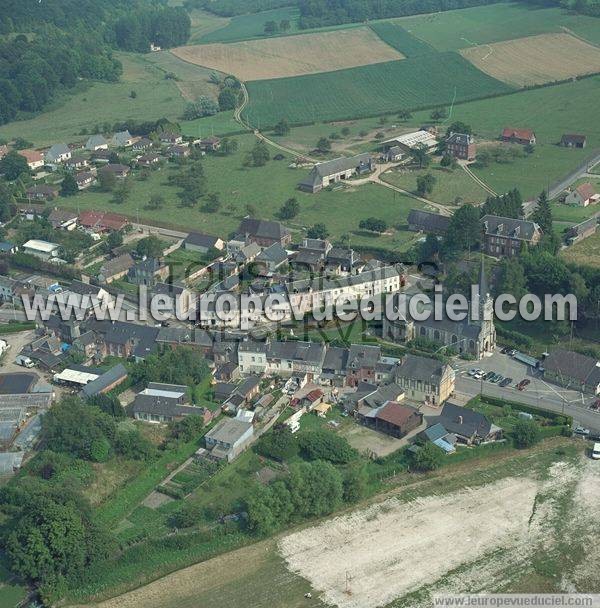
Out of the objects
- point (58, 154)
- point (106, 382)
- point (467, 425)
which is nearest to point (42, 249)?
point (106, 382)

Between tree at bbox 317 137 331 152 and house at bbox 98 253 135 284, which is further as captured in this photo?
tree at bbox 317 137 331 152

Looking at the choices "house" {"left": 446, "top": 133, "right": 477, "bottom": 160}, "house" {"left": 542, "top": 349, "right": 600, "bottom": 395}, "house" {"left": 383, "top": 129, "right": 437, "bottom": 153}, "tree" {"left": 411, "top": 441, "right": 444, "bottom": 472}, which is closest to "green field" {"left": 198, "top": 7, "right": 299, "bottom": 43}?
"house" {"left": 383, "top": 129, "right": 437, "bottom": 153}

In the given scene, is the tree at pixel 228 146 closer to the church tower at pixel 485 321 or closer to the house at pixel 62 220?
the house at pixel 62 220

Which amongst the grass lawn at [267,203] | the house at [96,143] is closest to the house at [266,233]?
the grass lawn at [267,203]

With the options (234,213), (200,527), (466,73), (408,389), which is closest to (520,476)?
(408,389)

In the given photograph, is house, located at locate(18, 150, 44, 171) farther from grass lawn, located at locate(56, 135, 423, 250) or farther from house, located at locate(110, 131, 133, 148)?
grass lawn, located at locate(56, 135, 423, 250)

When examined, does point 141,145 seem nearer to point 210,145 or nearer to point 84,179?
point 210,145

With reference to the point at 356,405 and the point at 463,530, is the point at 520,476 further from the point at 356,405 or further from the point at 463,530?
the point at 356,405
